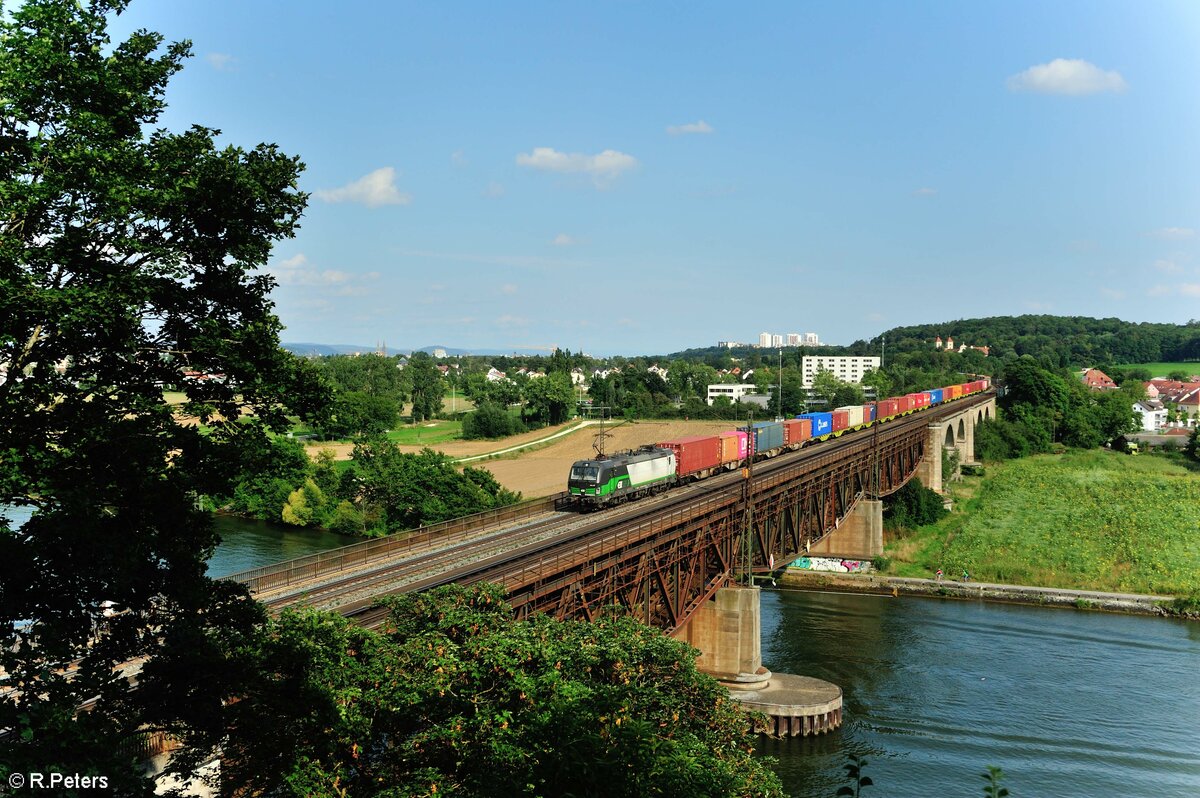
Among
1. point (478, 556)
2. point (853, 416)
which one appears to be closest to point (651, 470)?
point (478, 556)

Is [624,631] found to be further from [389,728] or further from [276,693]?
[276,693]

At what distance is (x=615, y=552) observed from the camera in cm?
3675

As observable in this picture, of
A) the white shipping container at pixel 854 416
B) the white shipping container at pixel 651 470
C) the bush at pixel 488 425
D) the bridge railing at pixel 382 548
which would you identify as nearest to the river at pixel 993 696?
the white shipping container at pixel 651 470

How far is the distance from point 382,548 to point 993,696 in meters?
33.5

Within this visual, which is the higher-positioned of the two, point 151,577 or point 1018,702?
point 151,577

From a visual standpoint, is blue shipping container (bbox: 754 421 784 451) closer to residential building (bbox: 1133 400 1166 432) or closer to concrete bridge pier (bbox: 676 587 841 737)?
concrete bridge pier (bbox: 676 587 841 737)

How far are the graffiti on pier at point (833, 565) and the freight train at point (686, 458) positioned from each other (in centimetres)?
991

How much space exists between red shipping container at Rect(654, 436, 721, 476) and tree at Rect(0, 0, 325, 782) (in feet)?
154

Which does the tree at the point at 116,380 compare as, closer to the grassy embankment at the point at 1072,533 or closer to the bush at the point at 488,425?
the grassy embankment at the point at 1072,533

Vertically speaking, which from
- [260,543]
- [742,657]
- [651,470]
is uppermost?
[651,470]

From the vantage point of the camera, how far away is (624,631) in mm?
24859

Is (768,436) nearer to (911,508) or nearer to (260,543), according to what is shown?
(911,508)

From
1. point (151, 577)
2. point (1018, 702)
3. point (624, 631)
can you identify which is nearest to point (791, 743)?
point (1018, 702)

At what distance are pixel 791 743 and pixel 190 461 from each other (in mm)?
36078
